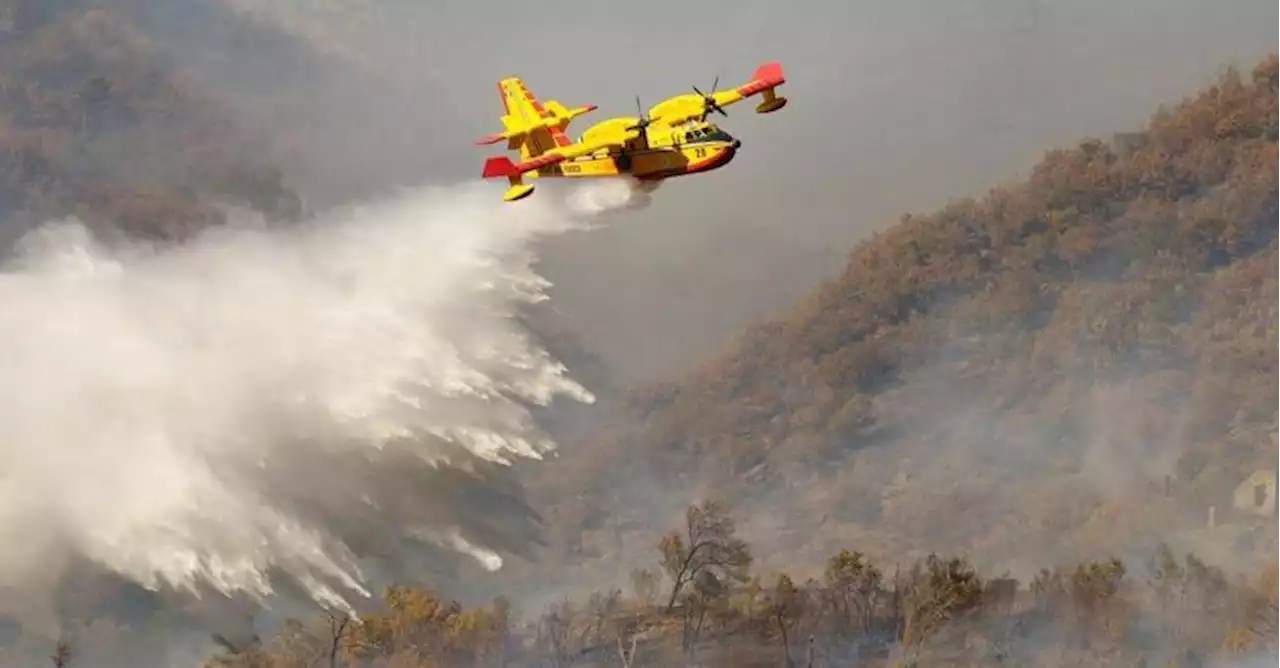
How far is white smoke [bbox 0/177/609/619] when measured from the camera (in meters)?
42.7

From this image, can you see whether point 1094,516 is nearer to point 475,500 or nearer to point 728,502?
point 728,502

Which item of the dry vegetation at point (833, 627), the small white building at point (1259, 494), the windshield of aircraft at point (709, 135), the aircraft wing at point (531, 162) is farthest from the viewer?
the small white building at point (1259, 494)

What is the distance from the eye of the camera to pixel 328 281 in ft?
171

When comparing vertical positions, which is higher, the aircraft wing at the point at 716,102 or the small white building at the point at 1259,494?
the aircraft wing at the point at 716,102

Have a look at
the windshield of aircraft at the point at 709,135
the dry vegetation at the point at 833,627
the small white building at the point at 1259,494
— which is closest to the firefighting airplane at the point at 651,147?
the windshield of aircraft at the point at 709,135

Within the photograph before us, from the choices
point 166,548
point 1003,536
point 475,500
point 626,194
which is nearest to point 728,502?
point 1003,536

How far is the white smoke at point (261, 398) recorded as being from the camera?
1679 inches

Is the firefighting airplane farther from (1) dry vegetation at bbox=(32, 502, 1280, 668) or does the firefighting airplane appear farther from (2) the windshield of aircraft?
(1) dry vegetation at bbox=(32, 502, 1280, 668)

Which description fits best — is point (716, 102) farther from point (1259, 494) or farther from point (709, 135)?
point (1259, 494)

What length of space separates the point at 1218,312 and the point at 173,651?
58.5 m

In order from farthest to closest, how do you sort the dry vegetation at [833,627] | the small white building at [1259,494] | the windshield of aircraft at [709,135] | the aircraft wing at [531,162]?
the small white building at [1259,494] → the dry vegetation at [833,627] → the aircraft wing at [531,162] → the windshield of aircraft at [709,135]

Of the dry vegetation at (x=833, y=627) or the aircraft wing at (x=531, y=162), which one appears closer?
the aircraft wing at (x=531, y=162)

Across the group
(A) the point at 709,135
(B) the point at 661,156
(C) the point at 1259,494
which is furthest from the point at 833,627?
(C) the point at 1259,494

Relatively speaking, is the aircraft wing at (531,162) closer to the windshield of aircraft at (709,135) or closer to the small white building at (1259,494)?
the windshield of aircraft at (709,135)
